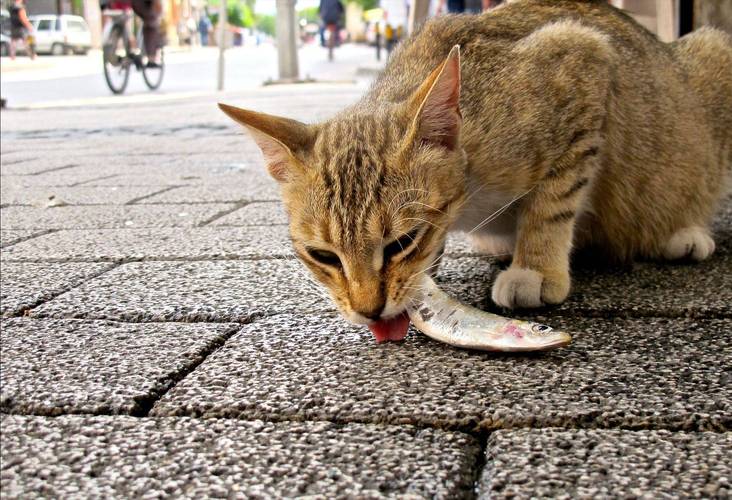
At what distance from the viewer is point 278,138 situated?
1.83m

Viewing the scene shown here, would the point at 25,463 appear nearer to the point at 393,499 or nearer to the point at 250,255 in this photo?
the point at 393,499

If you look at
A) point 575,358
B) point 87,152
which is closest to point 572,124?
point 575,358

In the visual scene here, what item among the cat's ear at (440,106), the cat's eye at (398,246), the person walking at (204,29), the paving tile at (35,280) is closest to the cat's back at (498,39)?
the cat's ear at (440,106)

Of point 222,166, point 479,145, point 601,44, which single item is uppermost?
point 601,44

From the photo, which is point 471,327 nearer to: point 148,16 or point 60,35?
point 148,16

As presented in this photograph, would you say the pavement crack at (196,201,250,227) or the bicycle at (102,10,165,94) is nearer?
the pavement crack at (196,201,250,227)

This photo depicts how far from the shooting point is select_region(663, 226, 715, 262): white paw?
237 cm

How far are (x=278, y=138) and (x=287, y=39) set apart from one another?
11848mm

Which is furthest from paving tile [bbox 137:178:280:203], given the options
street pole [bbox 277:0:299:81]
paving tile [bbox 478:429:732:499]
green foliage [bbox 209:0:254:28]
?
green foliage [bbox 209:0:254:28]

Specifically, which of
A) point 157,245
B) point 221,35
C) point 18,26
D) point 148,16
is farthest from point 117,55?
point 18,26

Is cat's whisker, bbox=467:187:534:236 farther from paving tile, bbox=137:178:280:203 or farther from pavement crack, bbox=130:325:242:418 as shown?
paving tile, bbox=137:178:280:203

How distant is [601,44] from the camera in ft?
7.59

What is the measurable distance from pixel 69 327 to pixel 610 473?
4.17ft

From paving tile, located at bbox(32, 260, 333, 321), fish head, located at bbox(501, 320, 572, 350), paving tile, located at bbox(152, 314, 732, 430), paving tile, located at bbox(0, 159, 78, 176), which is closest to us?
paving tile, located at bbox(152, 314, 732, 430)
